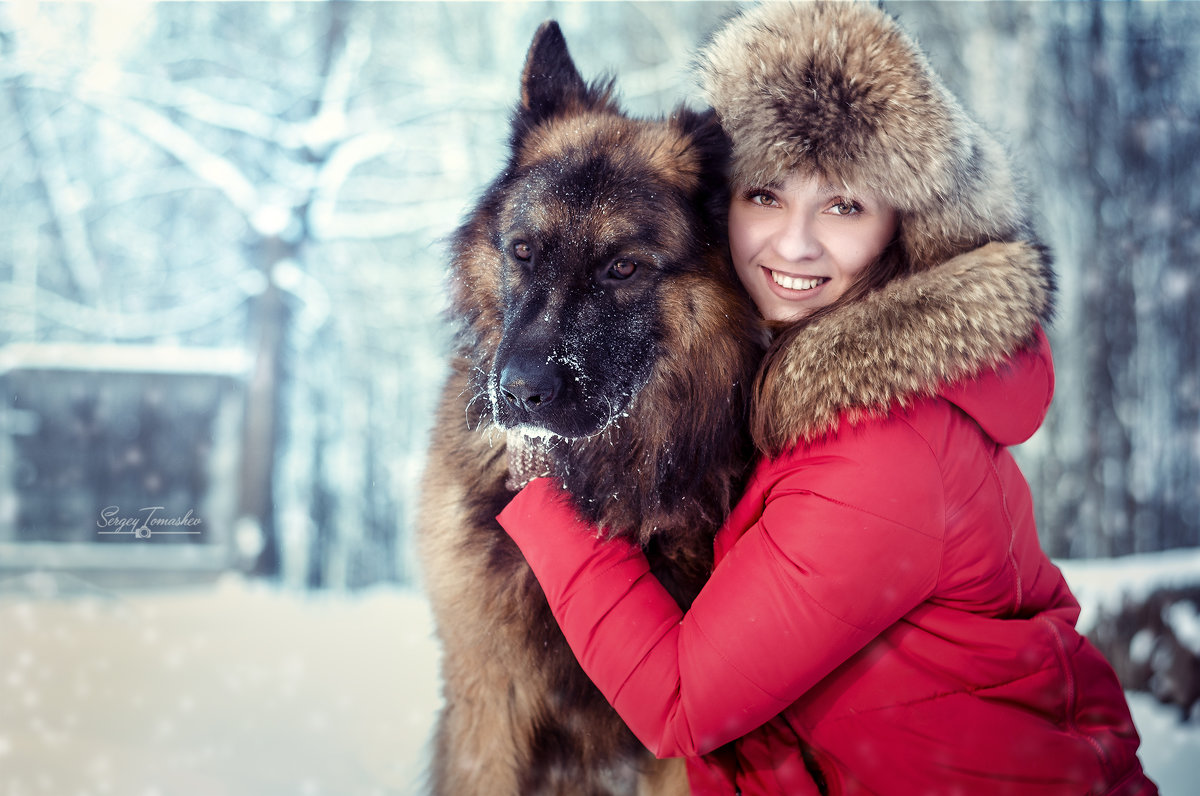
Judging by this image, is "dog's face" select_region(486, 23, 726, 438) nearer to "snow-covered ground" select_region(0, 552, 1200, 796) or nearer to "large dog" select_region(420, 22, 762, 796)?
"large dog" select_region(420, 22, 762, 796)

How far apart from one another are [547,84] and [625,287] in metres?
0.60

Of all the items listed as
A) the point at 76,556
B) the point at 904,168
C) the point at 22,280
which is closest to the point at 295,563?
the point at 76,556

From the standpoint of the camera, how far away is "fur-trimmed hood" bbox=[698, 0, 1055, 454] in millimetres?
1214

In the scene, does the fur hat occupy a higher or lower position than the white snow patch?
higher

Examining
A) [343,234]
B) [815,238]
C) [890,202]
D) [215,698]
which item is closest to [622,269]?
[815,238]

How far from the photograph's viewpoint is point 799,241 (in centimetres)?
138

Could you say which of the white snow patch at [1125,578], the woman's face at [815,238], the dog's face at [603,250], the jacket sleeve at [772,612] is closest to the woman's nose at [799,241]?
the woman's face at [815,238]

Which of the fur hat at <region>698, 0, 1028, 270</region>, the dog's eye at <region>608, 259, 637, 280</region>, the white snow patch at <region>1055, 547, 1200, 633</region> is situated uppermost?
the fur hat at <region>698, 0, 1028, 270</region>

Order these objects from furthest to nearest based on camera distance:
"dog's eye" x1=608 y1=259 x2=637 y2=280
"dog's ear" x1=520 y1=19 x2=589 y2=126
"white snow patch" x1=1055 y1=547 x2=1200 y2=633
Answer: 1. "white snow patch" x1=1055 y1=547 x2=1200 y2=633
2. "dog's ear" x1=520 y1=19 x2=589 y2=126
3. "dog's eye" x1=608 y1=259 x2=637 y2=280

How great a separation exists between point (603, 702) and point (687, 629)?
533mm

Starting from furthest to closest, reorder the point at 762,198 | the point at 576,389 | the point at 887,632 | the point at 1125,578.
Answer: the point at 1125,578
the point at 762,198
the point at 576,389
the point at 887,632

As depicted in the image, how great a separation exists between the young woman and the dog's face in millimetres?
160

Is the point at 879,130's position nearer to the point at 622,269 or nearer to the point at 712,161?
the point at 712,161

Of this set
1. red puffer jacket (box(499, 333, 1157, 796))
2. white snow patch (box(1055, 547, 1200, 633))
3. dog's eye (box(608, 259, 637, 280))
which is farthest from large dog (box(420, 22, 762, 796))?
white snow patch (box(1055, 547, 1200, 633))
